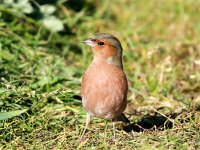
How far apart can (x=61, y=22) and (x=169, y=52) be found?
1.47 m

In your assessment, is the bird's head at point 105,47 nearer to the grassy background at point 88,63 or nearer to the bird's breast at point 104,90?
the bird's breast at point 104,90

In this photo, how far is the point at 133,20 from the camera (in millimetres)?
9078

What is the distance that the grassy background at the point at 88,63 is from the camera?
17.0 feet

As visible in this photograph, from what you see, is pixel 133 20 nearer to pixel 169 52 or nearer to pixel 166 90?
pixel 169 52

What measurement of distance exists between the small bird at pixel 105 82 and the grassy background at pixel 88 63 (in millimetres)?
235

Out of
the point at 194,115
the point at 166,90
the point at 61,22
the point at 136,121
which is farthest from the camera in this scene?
the point at 61,22

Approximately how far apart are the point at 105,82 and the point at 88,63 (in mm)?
2605

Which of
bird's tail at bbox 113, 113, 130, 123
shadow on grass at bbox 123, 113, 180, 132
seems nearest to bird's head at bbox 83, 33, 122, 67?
bird's tail at bbox 113, 113, 130, 123

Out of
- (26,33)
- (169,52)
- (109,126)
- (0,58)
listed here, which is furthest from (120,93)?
(169,52)

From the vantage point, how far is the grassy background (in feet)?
17.0

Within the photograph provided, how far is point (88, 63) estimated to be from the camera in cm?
775

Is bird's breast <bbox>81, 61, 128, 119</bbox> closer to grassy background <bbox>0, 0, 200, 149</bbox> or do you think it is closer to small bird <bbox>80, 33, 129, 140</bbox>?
small bird <bbox>80, 33, 129, 140</bbox>

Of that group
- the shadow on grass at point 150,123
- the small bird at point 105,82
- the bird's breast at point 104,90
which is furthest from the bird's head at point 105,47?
the shadow on grass at point 150,123

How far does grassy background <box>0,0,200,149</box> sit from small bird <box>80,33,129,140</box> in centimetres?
23
